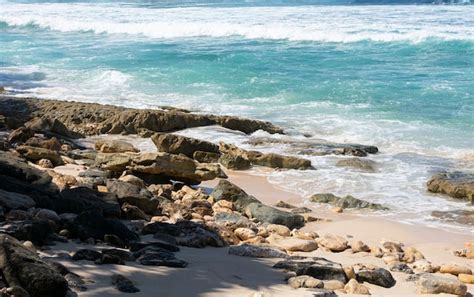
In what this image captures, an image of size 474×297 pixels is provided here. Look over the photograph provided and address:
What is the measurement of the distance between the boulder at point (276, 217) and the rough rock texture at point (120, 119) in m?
5.58

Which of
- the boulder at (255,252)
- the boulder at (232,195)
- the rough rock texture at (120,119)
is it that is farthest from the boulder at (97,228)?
the rough rock texture at (120,119)

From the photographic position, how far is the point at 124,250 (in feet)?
18.2

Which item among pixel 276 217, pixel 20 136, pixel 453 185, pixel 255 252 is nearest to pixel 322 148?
pixel 453 185

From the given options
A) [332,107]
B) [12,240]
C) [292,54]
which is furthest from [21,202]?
[292,54]

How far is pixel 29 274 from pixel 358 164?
812 centimetres

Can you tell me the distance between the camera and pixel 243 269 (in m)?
5.57

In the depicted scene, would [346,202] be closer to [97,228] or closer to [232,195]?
[232,195]

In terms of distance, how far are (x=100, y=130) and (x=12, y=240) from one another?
9844mm

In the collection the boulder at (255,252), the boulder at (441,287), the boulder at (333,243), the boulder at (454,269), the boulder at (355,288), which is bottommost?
the boulder at (454,269)

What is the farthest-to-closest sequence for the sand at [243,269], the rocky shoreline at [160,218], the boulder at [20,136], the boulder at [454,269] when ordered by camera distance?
the boulder at [20,136], the boulder at [454,269], the rocky shoreline at [160,218], the sand at [243,269]

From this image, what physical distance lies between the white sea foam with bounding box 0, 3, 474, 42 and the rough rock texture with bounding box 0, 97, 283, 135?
59.9 ft

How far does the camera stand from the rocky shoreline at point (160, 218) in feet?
16.7

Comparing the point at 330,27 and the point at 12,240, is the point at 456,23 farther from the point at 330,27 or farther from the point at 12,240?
the point at 12,240

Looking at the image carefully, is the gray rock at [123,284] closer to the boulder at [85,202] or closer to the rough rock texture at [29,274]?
the rough rock texture at [29,274]
